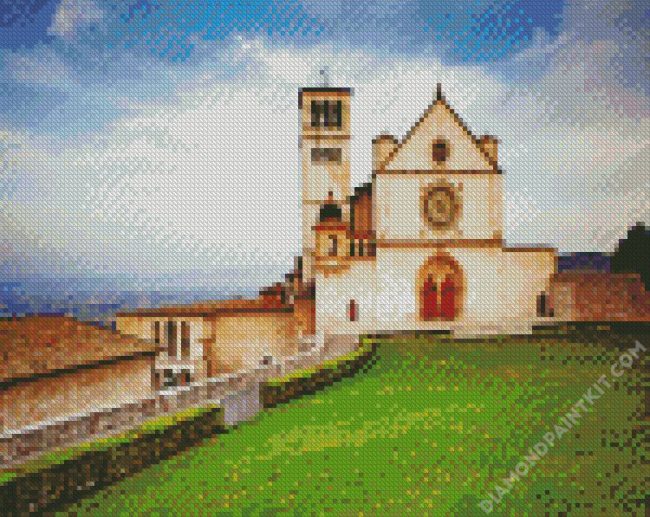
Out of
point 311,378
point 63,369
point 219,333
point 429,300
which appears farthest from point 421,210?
point 63,369

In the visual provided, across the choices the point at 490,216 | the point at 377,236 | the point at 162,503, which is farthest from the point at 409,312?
the point at 162,503

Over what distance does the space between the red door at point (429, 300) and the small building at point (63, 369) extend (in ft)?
56.5

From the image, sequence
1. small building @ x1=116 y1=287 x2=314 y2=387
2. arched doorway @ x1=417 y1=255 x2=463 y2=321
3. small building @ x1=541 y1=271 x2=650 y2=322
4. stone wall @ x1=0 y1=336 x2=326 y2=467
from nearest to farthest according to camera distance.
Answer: stone wall @ x1=0 y1=336 x2=326 y2=467, small building @ x1=541 y1=271 x2=650 y2=322, arched doorway @ x1=417 y1=255 x2=463 y2=321, small building @ x1=116 y1=287 x2=314 y2=387

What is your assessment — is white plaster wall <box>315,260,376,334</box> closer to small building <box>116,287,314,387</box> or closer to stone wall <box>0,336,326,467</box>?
small building <box>116,287,314,387</box>

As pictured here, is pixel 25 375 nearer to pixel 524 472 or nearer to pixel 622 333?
pixel 524 472

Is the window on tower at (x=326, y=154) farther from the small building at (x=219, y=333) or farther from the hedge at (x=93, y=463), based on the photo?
the hedge at (x=93, y=463)

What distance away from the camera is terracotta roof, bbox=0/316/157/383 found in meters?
24.5

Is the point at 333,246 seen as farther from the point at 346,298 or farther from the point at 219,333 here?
the point at 219,333

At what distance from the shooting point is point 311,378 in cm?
2519

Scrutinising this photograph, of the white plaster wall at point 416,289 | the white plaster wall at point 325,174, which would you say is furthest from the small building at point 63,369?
the white plaster wall at point 325,174

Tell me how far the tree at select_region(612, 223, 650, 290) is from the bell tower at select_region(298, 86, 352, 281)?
24408 millimetres

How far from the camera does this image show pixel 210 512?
1294cm

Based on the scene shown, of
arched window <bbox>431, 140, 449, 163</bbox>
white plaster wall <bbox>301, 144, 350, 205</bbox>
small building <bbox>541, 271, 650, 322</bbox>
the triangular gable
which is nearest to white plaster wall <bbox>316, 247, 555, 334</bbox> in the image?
small building <bbox>541, 271, 650, 322</bbox>

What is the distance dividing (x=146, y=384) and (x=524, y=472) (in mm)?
21415
